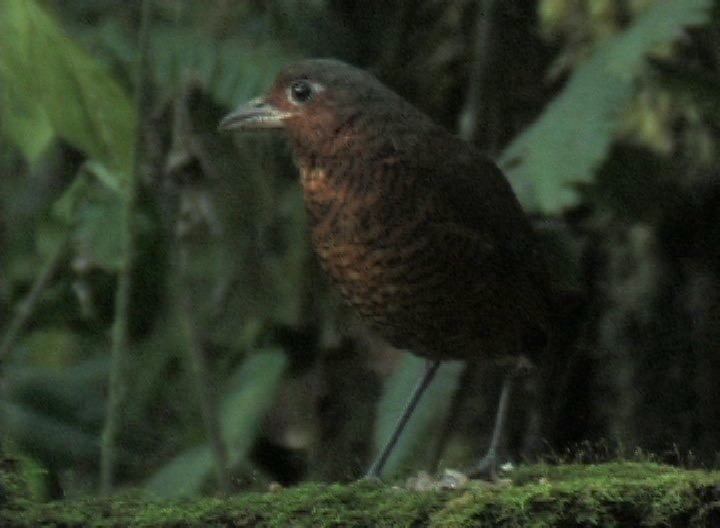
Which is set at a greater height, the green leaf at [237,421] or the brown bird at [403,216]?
the brown bird at [403,216]

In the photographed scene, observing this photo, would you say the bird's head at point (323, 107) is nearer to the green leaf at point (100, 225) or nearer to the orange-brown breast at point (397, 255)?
the orange-brown breast at point (397, 255)

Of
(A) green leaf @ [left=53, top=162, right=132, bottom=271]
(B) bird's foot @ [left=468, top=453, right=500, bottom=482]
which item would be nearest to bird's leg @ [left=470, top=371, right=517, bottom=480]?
(B) bird's foot @ [left=468, top=453, right=500, bottom=482]

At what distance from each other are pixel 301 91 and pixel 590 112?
775 millimetres

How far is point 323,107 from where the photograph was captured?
3148 millimetres

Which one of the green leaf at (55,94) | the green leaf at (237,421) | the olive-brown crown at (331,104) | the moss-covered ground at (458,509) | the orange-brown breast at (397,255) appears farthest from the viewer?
the green leaf at (237,421)

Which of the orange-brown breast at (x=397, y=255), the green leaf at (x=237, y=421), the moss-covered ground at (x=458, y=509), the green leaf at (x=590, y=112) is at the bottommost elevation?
the green leaf at (x=237, y=421)

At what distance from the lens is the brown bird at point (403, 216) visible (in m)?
2.98

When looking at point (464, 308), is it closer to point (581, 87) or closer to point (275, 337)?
point (581, 87)

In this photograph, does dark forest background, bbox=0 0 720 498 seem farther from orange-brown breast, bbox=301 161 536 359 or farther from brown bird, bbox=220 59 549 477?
orange-brown breast, bbox=301 161 536 359

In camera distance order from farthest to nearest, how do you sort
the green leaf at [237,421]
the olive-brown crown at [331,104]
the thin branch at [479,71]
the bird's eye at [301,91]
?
the thin branch at [479,71]
the green leaf at [237,421]
the bird's eye at [301,91]
the olive-brown crown at [331,104]

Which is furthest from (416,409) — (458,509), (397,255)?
(458,509)

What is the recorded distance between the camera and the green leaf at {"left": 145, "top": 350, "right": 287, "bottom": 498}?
154 inches

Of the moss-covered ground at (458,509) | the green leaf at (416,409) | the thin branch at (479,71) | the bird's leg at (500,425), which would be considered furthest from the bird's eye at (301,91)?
the moss-covered ground at (458,509)

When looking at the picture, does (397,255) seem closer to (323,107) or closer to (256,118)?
(323,107)
